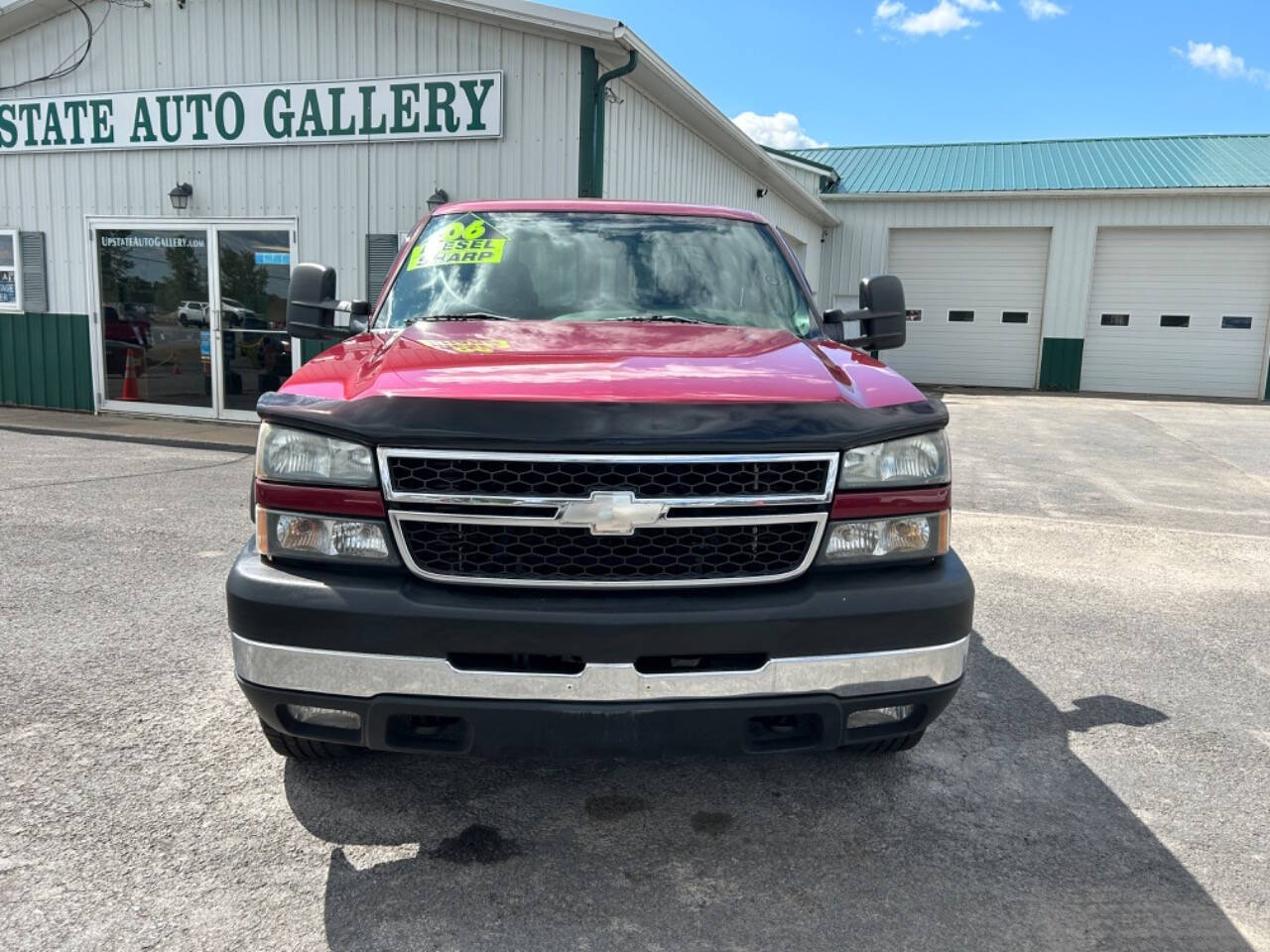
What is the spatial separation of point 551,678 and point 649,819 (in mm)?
836

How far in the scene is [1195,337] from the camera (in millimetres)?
20172

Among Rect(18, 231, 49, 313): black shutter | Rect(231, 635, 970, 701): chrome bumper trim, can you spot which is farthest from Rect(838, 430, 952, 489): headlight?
Rect(18, 231, 49, 313): black shutter

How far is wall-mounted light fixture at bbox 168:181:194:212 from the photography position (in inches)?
427

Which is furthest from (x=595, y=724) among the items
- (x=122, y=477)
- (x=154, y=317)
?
(x=154, y=317)

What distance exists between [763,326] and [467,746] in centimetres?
199

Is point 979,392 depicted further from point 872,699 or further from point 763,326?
point 872,699

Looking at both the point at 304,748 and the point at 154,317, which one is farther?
the point at 154,317

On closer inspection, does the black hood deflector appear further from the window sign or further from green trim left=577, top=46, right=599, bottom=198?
the window sign

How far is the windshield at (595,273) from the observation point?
3.55 metres

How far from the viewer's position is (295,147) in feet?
34.3

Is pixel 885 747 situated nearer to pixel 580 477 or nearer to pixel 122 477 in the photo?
pixel 580 477

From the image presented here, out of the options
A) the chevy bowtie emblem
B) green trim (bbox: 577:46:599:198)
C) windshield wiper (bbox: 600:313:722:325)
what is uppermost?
green trim (bbox: 577:46:599:198)

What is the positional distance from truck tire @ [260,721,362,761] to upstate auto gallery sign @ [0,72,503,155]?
7971mm

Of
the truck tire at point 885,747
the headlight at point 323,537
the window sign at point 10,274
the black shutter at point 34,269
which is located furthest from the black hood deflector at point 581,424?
the window sign at point 10,274
